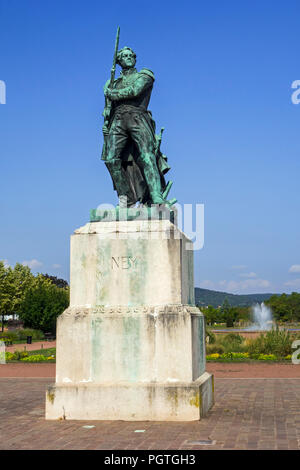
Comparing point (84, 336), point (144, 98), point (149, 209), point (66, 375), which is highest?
point (144, 98)

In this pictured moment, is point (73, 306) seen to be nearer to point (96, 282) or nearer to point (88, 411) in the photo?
point (96, 282)

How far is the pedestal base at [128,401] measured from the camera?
745 cm

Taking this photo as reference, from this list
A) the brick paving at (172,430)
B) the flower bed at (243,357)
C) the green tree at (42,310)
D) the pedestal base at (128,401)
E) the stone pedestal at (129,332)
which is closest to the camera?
the brick paving at (172,430)

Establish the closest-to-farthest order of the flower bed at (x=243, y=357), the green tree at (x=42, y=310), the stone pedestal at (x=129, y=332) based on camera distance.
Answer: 1. the stone pedestal at (x=129, y=332)
2. the flower bed at (x=243, y=357)
3. the green tree at (x=42, y=310)

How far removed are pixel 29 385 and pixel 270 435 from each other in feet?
28.9

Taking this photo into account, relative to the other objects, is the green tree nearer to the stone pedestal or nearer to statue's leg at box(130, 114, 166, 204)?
statue's leg at box(130, 114, 166, 204)

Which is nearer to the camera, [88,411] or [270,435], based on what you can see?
[270,435]

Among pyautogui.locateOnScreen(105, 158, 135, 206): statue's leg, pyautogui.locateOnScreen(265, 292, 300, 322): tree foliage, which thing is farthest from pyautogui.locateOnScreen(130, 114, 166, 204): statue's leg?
pyautogui.locateOnScreen(265, 292, 300, 322): tree foliage

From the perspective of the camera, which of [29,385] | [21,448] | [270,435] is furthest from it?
[29,385]

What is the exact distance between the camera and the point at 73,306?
829 centimetres

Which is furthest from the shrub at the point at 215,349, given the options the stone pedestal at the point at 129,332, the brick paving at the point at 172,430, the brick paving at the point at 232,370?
the stone pedestal at the point at 129,332

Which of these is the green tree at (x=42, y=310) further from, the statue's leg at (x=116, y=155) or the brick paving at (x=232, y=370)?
the statue's leg at (x=116, y=155)
